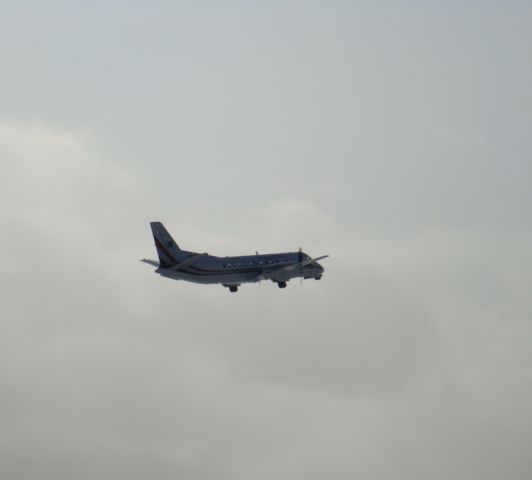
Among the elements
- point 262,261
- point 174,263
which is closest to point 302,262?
point 262,261

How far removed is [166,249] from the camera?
492ft

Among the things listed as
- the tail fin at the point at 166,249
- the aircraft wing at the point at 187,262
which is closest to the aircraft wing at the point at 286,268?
the aircraft wing at the point at 187,262

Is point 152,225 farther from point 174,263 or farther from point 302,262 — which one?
point 302,262

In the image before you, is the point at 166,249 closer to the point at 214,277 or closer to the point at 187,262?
the point at 187,262

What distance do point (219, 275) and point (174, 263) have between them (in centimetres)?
794

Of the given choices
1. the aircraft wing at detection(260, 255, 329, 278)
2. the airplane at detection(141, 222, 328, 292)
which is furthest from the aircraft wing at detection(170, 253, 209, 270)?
the aircraft wing at detection(260, 255, 329, 278)

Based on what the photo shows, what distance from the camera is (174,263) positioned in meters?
150

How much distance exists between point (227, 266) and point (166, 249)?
35.7ft

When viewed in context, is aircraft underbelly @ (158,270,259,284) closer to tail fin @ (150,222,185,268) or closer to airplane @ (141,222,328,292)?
airplane @ (141,222,328,292)

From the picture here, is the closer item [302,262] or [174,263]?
[174,263]

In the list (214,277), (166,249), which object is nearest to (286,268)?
(214,277)

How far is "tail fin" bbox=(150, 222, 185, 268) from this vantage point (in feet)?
491

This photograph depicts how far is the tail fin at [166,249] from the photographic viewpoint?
149625 millimetres

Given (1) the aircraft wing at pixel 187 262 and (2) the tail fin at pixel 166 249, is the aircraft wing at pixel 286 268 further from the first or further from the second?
(2) the tail fin at pixel 166 249
